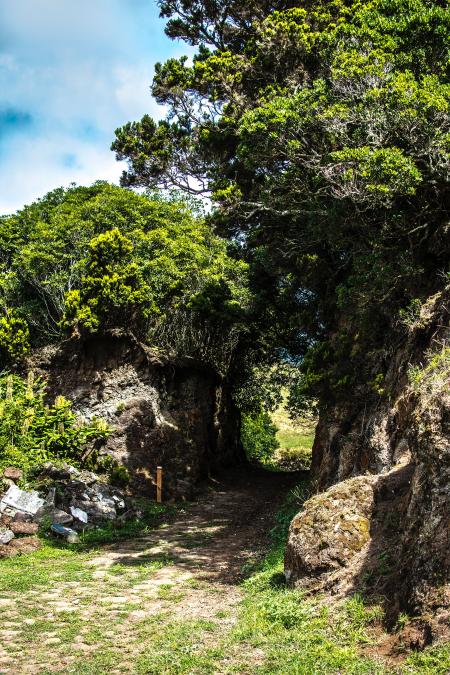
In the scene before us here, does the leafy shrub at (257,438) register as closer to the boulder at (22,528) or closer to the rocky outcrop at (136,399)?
the rocky outcrop at (136,399)

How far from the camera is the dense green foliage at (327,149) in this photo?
9.21 metres

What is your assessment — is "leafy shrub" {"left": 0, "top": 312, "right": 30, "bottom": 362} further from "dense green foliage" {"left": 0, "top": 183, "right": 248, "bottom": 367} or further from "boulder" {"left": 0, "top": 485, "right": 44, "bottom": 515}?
"boulder" {"left": 0, "top": 485, "right": 44, "bottom": 515}

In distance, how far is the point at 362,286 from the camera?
10594 mm

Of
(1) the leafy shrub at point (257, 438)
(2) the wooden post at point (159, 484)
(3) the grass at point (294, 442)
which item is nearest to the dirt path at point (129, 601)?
(2) the wooden post at point (159, 484)

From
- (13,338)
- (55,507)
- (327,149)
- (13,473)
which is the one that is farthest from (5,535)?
A: (327,149)

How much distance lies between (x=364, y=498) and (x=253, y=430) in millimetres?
23483

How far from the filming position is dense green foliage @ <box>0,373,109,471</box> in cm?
1317

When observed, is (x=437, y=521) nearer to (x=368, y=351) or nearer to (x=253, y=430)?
(x=368, y=351)

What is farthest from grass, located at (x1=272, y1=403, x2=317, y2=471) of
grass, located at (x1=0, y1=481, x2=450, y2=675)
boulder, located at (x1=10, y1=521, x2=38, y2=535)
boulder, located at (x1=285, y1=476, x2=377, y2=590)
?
boulder, located at (x1=285, y1=476, x2=377, y2=590)

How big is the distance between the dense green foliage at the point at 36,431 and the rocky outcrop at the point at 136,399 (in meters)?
1.30

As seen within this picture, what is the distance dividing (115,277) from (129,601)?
36.0ft

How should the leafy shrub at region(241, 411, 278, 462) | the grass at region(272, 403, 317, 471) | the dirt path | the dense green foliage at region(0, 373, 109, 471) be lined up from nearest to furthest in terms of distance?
the dirt path, the dense green foliage at region(0, 373, 109, 471), the leafy shrub at region(241, 411, 278, 462), the grass at region(272, 403, 317, 471)

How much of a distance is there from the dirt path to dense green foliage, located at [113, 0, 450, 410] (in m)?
4.18

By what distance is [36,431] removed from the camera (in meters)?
14.3
